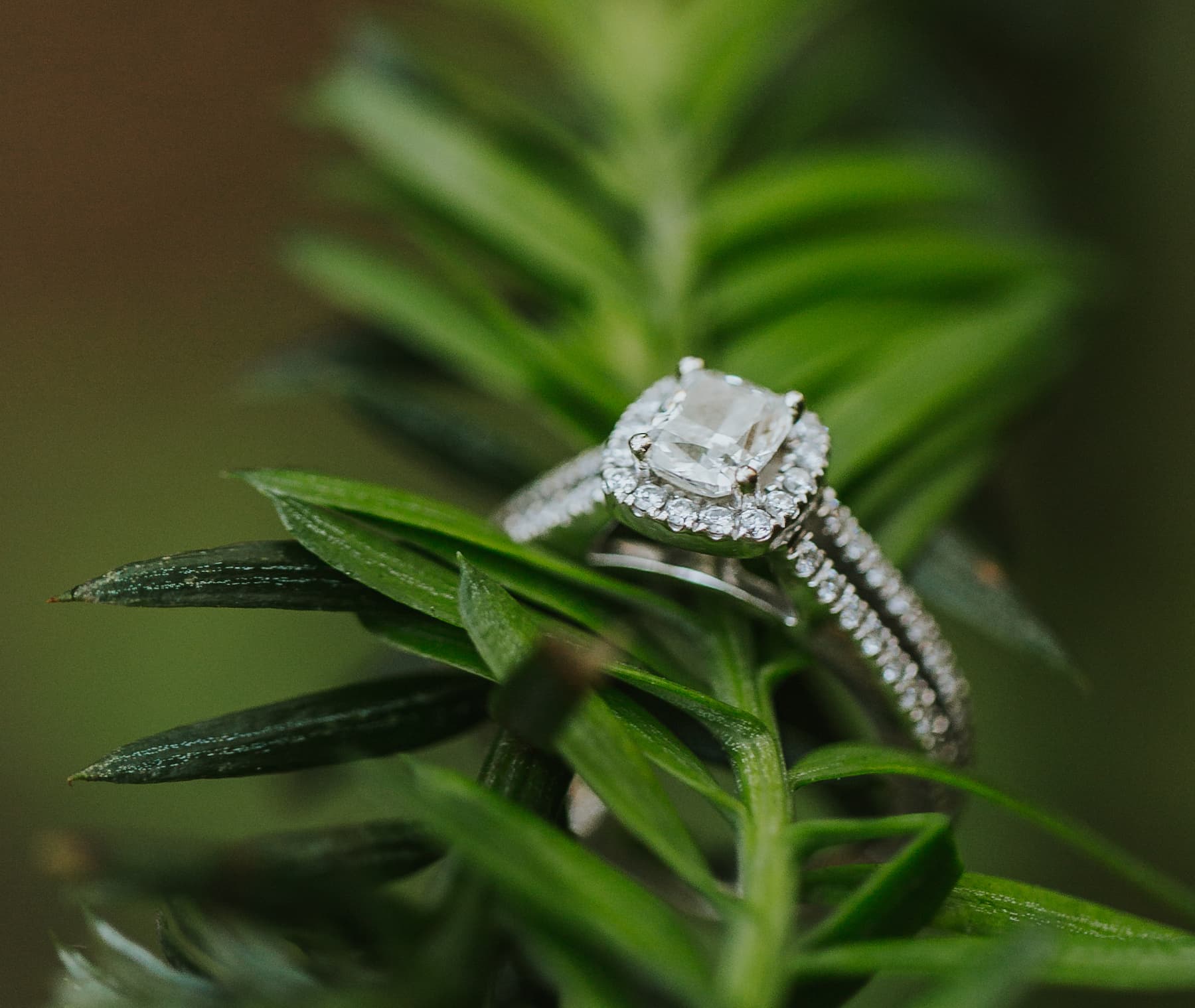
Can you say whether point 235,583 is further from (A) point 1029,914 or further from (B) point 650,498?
(A) point 1029,914

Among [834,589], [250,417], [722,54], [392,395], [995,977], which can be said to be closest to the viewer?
[995,977]

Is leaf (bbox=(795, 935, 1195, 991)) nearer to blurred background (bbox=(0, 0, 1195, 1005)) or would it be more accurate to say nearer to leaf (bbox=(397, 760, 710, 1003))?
leaf (bbox=(397, 760, 710, 1003))

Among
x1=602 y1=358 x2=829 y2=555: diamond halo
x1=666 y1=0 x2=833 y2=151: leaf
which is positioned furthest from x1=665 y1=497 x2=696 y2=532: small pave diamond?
x1=666 y1=0 x2=833 y2=151: leaf


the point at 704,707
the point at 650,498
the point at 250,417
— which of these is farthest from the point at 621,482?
the point at 250,417

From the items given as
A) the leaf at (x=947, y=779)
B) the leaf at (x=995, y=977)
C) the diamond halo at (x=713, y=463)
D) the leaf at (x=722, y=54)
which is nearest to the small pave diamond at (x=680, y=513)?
the diamond halo at (x=713, y=463)

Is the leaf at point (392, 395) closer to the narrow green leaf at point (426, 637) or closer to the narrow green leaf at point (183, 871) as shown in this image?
the narrow green leaf at point (426, 637)
